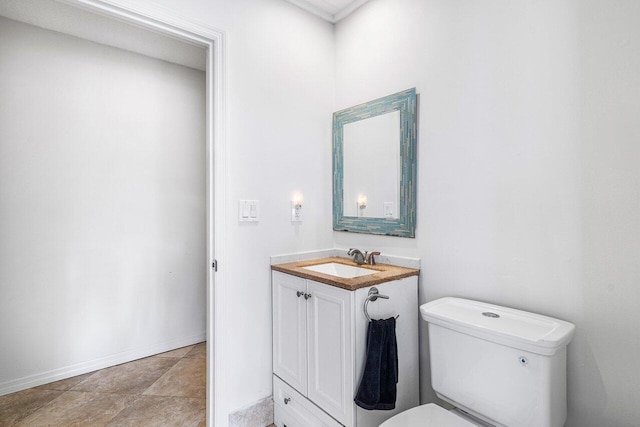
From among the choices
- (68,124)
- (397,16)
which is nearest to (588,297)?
(397,16)

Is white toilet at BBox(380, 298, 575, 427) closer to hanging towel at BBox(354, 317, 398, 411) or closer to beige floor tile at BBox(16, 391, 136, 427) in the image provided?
hanging towel at BBox(354, 317, 398, 411)

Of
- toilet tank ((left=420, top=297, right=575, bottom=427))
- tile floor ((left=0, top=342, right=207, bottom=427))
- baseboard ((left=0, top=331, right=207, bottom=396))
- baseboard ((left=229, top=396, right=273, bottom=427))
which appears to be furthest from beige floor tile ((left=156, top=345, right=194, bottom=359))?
toilet tank ((left=420, top=297, right=575, bottom=427))

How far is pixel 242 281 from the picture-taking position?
1777 millimetres

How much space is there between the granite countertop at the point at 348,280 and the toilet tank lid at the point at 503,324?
23 centimetres

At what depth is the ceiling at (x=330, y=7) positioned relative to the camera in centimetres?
204

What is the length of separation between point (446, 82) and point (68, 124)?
2558 mm

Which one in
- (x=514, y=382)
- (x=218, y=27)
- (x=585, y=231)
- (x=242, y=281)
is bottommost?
(x=514, y=382)

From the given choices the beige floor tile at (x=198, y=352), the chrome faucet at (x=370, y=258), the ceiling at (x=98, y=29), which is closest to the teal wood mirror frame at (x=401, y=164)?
the chrome faucet at (x=370, y=258)

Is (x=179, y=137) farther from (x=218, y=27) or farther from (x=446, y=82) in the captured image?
(x=446, y=82)

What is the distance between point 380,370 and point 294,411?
644 millimetres

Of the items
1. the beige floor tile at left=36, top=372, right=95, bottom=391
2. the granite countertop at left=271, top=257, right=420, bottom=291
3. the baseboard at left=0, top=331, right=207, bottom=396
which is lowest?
the beige floor tile at left=36, top=372, right=95, bottom=391

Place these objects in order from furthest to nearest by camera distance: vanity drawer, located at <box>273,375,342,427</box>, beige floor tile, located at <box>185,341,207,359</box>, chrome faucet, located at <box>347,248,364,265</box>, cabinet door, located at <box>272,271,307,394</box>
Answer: beige floor tile, located at <box>185,341,207,359</box>, chrome faucet, located at <box>347,248,364,265</box>, cabinet door, located at <box>272,271,307,394</box>, vanity drawer, located at <box>273,375,342,427</box>

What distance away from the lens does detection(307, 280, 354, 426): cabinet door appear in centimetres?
140

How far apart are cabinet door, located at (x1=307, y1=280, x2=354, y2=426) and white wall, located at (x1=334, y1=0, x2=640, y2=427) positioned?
0.51 meters
